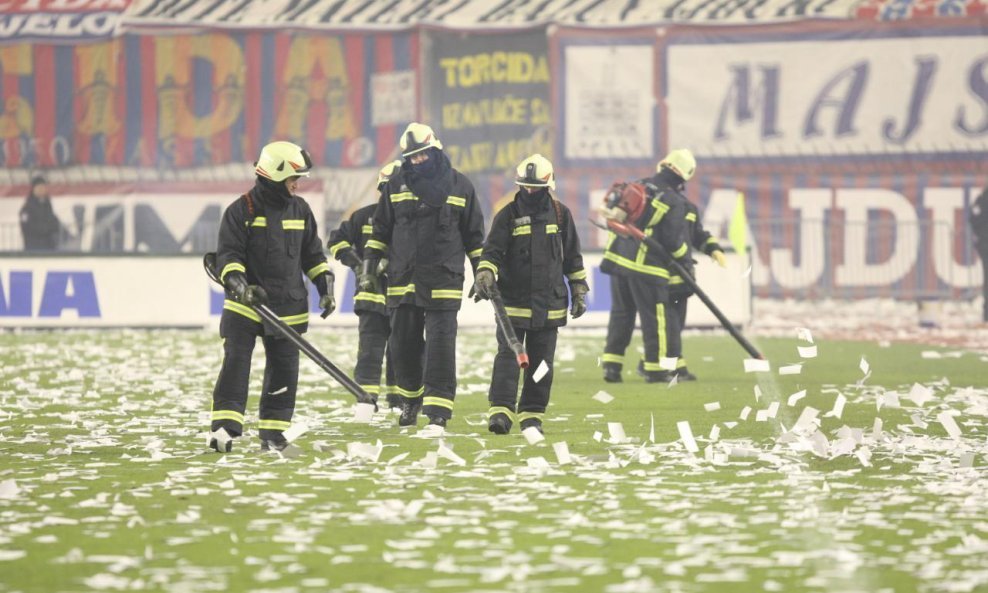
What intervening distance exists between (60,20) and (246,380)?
2083cm

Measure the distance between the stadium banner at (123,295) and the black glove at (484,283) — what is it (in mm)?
11798

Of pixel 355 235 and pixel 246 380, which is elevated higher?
pixel 355 235

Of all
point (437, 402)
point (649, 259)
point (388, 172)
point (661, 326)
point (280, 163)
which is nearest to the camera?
point (280, 163)

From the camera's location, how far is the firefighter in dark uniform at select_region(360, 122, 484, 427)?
445 inches

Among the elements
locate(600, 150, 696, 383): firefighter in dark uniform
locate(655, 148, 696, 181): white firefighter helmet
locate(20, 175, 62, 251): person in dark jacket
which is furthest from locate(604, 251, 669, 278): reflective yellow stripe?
locate(20, 175, 62, 251): person in dark jacket

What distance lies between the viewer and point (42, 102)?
1180 inches

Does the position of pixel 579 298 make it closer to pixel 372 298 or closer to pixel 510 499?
pixel 372 298

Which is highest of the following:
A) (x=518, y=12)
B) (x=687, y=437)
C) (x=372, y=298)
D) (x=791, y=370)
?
(x=518, y=12)

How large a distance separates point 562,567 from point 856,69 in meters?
21.7

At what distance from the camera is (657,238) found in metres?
15.4

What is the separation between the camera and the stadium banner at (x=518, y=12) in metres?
27.4

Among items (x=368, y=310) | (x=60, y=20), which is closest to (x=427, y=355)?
→ (x=368, y=310)

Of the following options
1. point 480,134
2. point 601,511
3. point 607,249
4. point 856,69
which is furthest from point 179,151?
point 601,511

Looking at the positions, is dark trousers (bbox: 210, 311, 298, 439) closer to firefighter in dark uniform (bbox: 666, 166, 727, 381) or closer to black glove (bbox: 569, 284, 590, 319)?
black glove (bbox: 569, 284, 590, 319)
